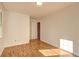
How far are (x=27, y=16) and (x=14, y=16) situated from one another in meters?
1.41

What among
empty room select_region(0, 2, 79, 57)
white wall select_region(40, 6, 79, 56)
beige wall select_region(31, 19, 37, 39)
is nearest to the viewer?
white wall select_region(40, 6, 79, 56)

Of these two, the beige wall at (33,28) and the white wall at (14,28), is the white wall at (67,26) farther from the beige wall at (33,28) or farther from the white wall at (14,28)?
the beige wall at (33,28)

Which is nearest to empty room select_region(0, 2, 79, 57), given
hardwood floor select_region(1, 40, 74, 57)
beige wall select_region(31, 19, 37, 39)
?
hardwood floor select_region(1, 40, 74, 57)

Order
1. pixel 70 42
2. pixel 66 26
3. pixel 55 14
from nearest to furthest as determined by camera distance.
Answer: pixel 70 42, pixel 66 26, pixel 55 14

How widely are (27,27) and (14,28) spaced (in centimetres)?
139

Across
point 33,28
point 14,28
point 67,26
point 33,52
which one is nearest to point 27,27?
point 14,28

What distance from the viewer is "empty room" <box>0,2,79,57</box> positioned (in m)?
4.51

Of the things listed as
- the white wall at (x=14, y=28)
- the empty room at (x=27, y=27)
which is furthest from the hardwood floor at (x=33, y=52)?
the white wall at (x=14, y=28)

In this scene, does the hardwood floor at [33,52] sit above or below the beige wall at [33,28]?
below

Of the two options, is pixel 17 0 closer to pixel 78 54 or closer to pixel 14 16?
pixel 78 54

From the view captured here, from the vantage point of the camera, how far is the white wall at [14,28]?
241 inches

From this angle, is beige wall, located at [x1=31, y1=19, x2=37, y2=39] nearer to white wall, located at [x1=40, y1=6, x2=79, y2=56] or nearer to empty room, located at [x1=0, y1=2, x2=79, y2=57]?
empty room, located at [x1=0, y1=2, x2=79, y2=57]

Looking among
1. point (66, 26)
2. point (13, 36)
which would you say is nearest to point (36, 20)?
point (13, 36)

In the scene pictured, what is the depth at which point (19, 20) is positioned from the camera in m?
7.34
